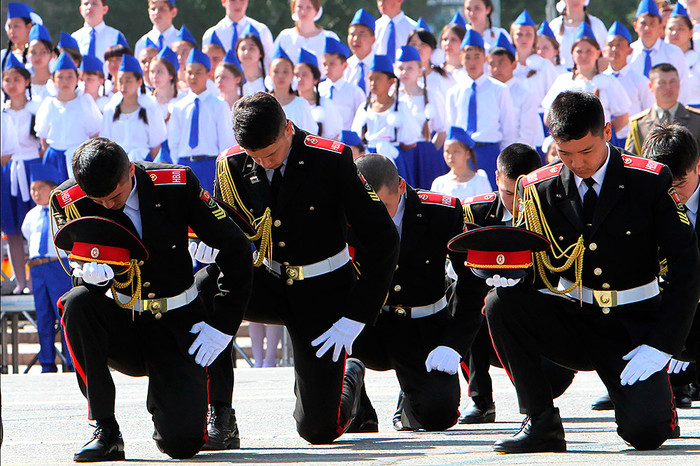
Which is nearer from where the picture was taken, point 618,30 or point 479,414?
point 479,414

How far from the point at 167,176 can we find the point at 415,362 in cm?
169

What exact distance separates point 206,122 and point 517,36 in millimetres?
3361

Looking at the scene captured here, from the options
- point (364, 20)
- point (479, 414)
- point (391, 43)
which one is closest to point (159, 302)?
point (479, 414)

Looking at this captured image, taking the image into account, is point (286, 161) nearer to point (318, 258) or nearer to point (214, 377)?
point (318, 258)

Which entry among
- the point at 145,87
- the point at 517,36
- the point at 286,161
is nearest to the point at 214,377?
the point at 286,161

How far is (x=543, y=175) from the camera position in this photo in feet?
17.0

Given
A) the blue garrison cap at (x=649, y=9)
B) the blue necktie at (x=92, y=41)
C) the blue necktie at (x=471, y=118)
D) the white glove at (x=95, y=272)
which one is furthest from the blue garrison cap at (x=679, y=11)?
the white glove at (x=95, y=272)

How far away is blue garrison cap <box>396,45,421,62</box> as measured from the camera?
444 inches

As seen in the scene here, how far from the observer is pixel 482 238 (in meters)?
4.97

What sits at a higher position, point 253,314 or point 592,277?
point 592,277

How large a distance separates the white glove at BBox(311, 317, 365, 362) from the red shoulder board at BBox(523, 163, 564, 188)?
3.11ft

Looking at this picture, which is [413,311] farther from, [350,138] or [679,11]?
[679,11]

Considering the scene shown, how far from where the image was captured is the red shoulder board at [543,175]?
514 cm

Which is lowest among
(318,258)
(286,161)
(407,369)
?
(407,369)
